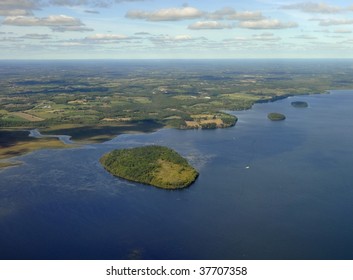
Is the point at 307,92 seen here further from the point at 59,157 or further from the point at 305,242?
the point at 305,242

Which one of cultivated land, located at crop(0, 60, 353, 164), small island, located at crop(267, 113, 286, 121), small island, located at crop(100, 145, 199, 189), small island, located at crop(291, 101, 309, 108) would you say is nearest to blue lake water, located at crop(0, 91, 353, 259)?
small island, located at crop(100, 145, 199, 189)

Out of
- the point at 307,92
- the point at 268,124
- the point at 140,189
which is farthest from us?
the point at 307,92

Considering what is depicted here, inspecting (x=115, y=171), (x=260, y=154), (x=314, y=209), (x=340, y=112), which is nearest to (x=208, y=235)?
(x=314, y=209)

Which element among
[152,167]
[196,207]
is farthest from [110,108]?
[196,207]

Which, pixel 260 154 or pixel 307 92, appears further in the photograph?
pixel 307 92

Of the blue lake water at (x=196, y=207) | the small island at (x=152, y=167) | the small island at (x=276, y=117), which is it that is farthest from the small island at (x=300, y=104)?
the small island at (x=152, y=167)

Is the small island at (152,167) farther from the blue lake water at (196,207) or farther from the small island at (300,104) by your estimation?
the small island at (300,104)
